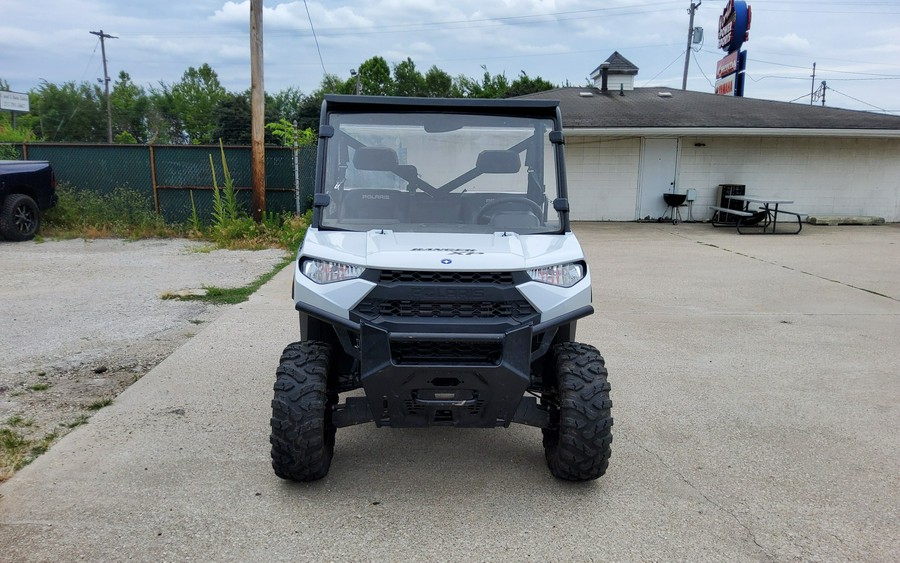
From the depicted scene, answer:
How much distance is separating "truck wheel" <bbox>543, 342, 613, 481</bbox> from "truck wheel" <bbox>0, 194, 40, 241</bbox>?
1300 centimetres

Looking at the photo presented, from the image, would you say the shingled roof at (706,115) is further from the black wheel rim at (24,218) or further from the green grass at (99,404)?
the green grass at (99,404)

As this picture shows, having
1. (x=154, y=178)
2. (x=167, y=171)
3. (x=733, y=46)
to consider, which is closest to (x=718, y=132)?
(x=733, y=46)

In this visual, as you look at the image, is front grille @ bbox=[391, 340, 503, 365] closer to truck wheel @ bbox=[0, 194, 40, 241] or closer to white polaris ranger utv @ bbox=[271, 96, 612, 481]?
white polaris ranger utv @ bbox=[271, 96, 612, 481]

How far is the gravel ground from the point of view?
5188mm

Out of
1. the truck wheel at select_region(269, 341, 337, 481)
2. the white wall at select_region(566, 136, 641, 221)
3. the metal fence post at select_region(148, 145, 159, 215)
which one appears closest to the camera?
the truck wheel at select_region(269, 341, 337, 481)

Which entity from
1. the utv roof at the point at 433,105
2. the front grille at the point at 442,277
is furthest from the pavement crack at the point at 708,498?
the utv roof at the point at 433,105

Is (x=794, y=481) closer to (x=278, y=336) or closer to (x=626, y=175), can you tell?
(x=278, y=336)

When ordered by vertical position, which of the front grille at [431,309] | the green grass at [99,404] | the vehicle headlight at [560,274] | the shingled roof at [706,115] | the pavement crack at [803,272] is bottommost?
the pavement crack at [803,272]

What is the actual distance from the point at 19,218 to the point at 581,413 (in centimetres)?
1347

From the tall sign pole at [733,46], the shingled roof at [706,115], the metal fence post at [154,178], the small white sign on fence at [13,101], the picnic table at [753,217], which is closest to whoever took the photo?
the metal fence post at [154,178]

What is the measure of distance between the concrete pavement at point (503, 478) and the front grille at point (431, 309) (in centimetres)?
107

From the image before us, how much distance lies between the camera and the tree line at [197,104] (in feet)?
188

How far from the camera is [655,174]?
1892 centimetres

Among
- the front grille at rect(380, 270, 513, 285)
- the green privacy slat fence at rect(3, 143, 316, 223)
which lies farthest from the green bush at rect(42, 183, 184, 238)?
the front grille at rect(380, 270, 513, 285)
